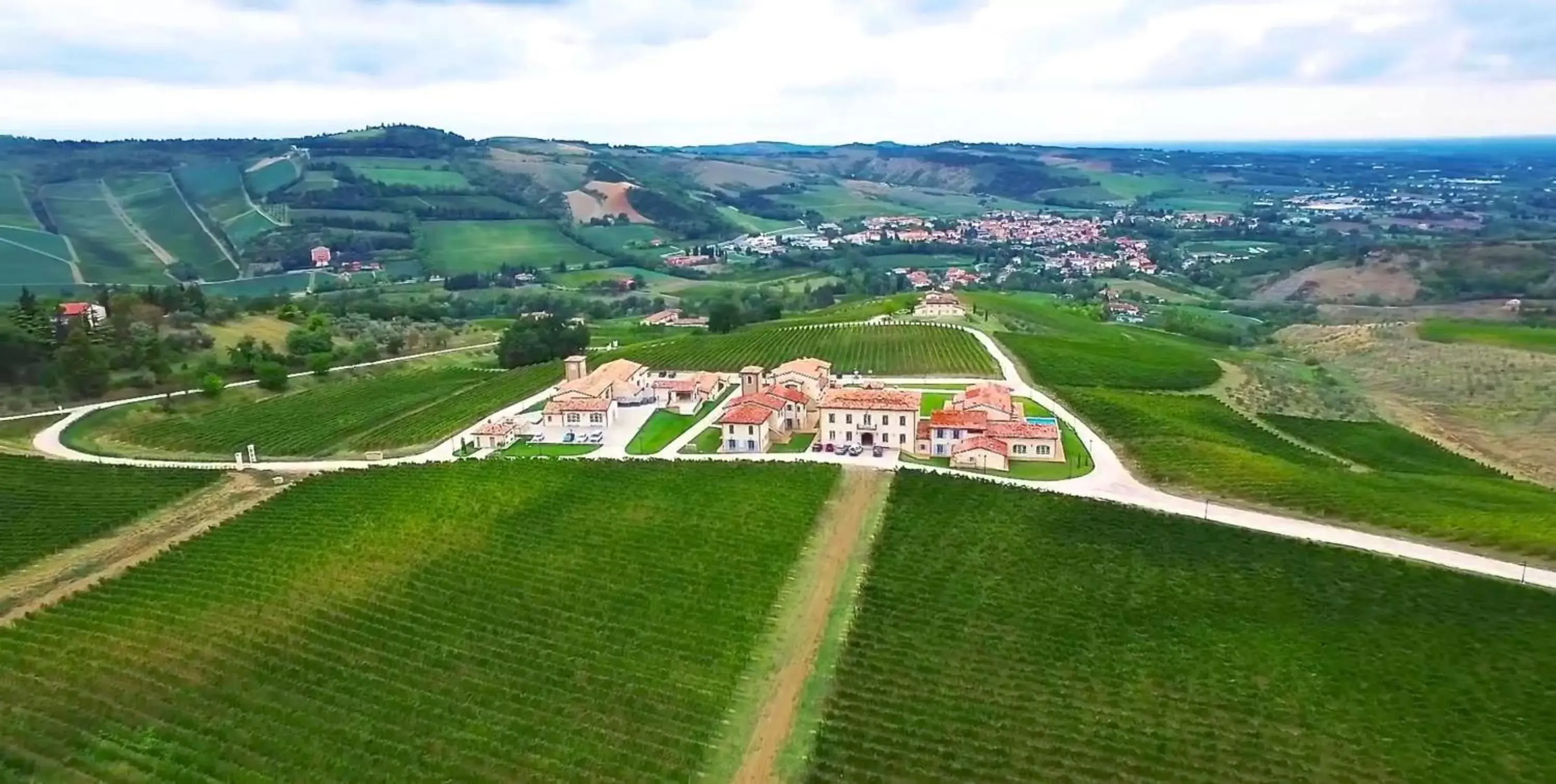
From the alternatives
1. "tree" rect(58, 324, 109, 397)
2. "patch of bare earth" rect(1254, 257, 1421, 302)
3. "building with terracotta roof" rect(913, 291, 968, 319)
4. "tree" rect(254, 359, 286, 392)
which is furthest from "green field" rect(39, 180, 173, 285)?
"patch of bare earth" rect(1254, 257, 1421, 302)

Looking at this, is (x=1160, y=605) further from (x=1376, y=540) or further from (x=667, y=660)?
(x=667, y=660)

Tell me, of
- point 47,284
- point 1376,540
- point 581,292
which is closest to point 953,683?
point 1376,540

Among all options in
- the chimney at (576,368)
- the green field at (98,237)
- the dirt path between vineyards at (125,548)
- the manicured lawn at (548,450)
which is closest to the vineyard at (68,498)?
the dirt path between vineyards at (125,548)

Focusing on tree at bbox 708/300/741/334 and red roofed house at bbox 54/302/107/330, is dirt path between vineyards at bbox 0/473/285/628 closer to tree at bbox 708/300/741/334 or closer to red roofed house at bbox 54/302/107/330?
red roofed house at bbox 54/302/107/330

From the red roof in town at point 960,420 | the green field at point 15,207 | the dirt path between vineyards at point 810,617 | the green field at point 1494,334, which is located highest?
the green field at point 15,207

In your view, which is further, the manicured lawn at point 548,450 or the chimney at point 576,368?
the chimney at point 576,368

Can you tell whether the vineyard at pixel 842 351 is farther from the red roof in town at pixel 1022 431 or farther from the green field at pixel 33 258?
the green field at pixel 33 258

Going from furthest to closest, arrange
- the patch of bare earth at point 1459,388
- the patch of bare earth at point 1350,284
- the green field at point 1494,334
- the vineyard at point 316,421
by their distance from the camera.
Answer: the patch of bare earth at point 1350,284 < the green field at point 1494,334 < the patch of bare earth at point 1459,388 < the vineyard at point 316,421
